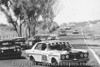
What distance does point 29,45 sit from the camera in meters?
32.9

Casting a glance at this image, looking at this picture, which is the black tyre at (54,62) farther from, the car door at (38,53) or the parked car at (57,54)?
the car door at (38,53)

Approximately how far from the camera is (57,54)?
48.9ft

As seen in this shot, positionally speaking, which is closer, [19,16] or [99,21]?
[19,16]

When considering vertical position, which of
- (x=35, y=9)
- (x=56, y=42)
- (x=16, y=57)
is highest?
(x=35, y=9)

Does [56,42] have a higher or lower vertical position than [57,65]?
higher

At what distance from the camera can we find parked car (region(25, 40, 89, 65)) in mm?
14719

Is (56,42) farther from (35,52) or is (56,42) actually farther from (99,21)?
(99,21)

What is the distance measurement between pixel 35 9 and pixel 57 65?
124 ft

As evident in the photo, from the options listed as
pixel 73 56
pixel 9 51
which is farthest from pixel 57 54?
pixel 9 51

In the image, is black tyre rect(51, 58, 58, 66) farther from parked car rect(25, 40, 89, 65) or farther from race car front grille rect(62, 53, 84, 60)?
race car front grille rect(62, 53, 84, 60)

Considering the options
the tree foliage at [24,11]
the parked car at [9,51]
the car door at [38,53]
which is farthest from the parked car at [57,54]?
the tree foliage at [24,11]

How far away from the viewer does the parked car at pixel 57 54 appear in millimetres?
14719

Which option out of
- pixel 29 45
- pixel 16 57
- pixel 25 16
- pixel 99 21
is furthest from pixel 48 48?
pixel 99 21

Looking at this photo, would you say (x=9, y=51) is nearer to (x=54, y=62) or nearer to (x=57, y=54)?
(x=54, y=62)
